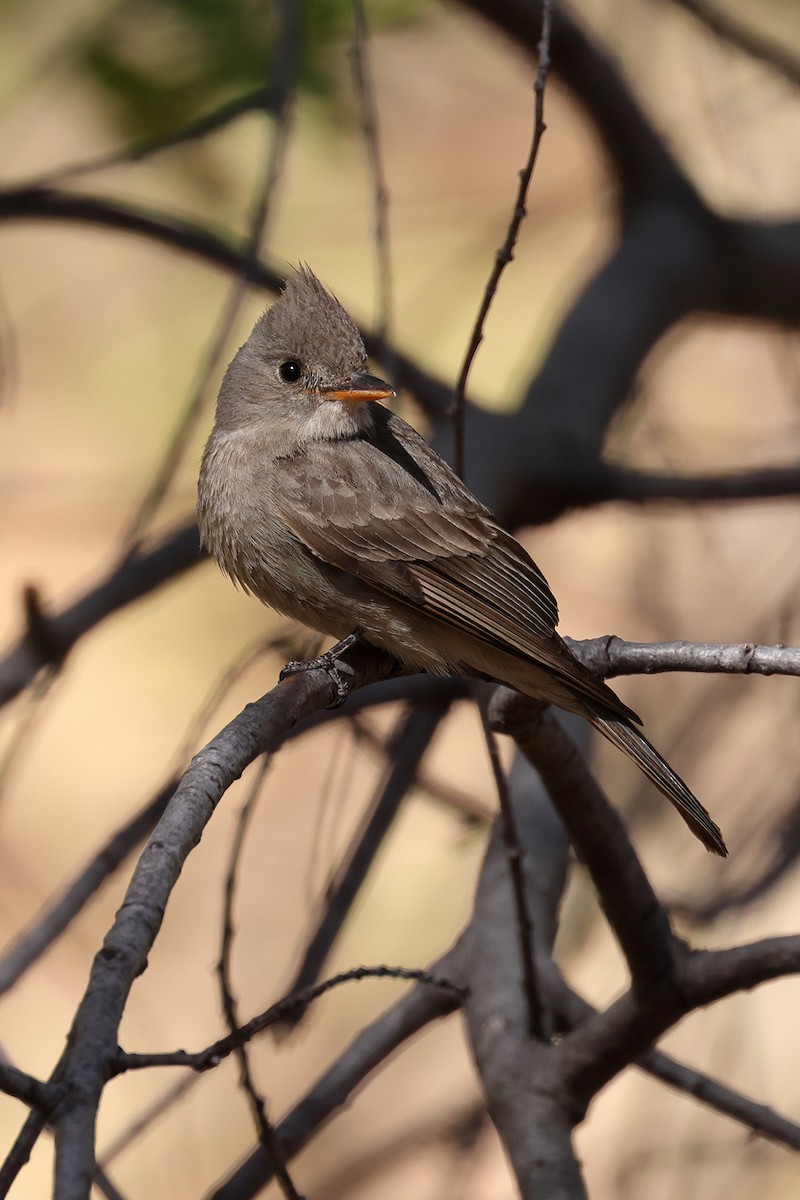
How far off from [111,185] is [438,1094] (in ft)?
13.5

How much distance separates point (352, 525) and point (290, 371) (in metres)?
0.60

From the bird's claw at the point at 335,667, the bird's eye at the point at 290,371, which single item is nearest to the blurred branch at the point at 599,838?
the bird's claw at the point at 335,667

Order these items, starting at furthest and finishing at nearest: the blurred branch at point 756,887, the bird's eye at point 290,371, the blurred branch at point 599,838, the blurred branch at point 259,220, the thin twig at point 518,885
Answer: the blurred branch at point 756,887
the bird's eye at point 290,371
the blurred branch at point 259,220
the thin twig at point 518,885
the blurred branch at point 599,838

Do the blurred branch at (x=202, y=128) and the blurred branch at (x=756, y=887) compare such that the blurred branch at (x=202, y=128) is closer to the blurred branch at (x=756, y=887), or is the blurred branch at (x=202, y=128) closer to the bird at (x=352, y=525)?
the bird at (x=352, y=525)

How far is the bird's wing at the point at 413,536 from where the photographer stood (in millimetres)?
3455

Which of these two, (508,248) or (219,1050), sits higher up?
(508,248)

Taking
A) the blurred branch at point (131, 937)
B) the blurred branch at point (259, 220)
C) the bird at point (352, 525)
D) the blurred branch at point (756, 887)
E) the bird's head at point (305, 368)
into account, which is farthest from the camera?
the blurred branch at point (756, 887)

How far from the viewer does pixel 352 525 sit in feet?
11.7

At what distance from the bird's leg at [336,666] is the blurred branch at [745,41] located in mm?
2940

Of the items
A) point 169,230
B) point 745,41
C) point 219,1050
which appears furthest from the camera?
point 745,41

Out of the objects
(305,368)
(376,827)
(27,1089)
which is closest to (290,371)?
(305,368)

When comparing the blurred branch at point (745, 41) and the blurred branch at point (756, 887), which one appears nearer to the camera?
the blurred branch at point (756, 887)

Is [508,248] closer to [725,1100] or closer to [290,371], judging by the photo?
[290,371]

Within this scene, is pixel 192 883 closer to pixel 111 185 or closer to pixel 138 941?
pixel 111 185
